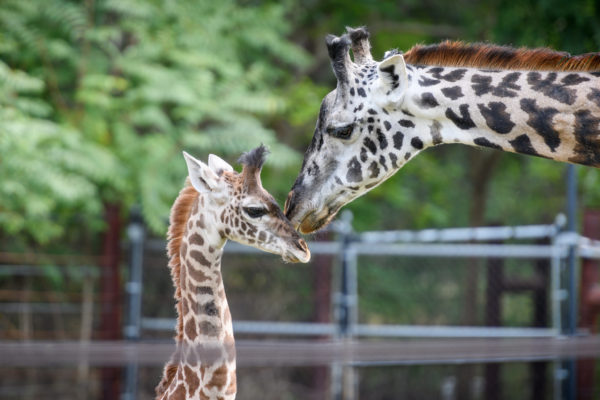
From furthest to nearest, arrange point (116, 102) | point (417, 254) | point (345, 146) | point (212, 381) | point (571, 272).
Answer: point (116, 102) < point (417, 254) < point (571, 272) < point (345, 146) < point (212, 381)

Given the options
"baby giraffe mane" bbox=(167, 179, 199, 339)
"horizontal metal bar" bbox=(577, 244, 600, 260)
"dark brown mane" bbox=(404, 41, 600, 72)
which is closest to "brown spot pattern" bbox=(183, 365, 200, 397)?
"baby giraffe mane" bbox=(167, 179, 199, 339)

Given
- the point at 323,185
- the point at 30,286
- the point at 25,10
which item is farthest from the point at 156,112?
the point at 323,185

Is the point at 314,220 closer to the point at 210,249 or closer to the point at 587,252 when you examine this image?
the point at 210,249

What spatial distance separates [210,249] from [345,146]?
0.65 metres

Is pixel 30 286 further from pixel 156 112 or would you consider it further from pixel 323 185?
pixel 323 185

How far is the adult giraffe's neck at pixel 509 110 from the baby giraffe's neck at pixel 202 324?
0.89 meters

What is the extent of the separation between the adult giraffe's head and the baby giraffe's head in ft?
0.34

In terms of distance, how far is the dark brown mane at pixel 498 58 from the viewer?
2.74 meters

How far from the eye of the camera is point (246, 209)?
9.14ft

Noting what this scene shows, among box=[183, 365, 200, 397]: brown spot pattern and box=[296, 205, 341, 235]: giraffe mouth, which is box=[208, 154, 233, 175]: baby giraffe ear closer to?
box=[296, 205, 341, 235]: giraffe mouth

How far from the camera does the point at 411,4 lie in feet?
35.2

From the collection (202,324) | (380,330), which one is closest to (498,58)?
(202,324)

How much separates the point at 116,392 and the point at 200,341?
203 inches

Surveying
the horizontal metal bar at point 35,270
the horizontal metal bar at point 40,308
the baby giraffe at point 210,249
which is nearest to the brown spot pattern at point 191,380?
the baby giraffe at point 210,249
